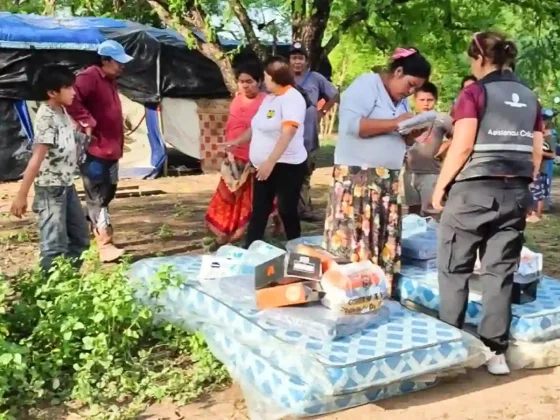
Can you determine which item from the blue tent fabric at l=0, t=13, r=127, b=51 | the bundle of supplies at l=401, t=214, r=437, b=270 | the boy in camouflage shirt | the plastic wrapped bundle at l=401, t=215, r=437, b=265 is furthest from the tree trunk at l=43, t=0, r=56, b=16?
the bundle of supplies at l=401, t=214, r=437, b=270

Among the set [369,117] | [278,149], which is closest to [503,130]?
[369,117]

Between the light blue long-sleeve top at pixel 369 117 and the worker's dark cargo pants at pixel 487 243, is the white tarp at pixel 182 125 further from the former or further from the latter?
the worker's dark cargo pants at pixel 487 243

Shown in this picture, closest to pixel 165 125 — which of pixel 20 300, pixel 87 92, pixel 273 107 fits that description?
pixel 87 92

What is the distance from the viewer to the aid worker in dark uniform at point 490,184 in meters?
3.91

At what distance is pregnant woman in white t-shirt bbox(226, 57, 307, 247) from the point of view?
535 centimetres

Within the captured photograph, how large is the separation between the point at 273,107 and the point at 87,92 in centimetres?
158

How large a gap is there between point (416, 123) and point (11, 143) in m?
8.53

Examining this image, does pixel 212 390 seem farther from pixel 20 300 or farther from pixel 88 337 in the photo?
pixel 20 300

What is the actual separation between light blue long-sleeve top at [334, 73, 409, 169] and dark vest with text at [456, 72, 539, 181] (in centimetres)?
65

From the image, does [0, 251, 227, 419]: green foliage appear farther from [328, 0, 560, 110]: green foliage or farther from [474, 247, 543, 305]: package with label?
[328, 0, 560, 110]: green foliage

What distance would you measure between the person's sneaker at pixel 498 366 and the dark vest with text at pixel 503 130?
0.98 m

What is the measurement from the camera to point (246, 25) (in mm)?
8281

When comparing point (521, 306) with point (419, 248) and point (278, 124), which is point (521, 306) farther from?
point (278, 124)

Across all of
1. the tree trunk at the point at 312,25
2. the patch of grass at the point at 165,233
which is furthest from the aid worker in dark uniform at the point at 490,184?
the tree trunk at the point at 312,25
